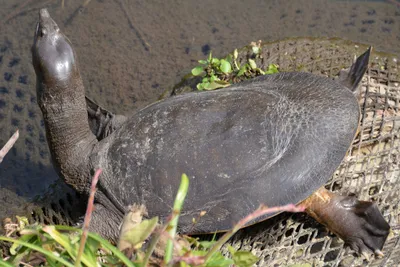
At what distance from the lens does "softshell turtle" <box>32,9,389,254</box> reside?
1.75 meters

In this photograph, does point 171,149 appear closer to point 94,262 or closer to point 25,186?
point 94,262

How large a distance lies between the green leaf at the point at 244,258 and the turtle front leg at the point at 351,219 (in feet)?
3.22

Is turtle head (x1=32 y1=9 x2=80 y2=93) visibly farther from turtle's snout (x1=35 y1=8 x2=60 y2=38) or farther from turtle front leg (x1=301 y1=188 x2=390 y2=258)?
turtle front leg (x1=301 y1=188 x2=390 y2=258)

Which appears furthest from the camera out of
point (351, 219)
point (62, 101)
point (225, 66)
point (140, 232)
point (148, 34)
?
point (148, 34)

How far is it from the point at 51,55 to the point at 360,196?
54.3 inches

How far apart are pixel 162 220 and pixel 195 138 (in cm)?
33

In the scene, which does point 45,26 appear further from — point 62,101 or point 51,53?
point 62,101

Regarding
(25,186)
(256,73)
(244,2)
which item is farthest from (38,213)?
(244,2)

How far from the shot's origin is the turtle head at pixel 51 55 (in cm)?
195

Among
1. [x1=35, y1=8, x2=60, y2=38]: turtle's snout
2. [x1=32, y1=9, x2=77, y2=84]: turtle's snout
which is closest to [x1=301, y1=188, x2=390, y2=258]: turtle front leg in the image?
[x1=32, y1=9, x2=77, y2=84]: turtle's snout

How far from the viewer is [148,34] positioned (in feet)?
11.7

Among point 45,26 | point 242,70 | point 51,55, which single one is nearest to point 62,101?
point 51,55

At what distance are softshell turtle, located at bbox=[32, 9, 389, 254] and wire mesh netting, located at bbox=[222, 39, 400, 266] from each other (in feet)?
0.36

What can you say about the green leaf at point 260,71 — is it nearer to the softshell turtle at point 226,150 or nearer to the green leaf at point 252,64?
the green leaf at point 252,64
